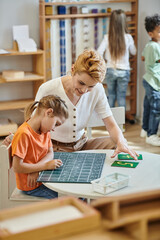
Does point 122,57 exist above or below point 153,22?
below

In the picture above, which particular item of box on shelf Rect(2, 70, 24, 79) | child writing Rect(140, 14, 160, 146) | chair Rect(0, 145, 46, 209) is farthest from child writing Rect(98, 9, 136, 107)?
chair Rect(0, 145, 46, 209)

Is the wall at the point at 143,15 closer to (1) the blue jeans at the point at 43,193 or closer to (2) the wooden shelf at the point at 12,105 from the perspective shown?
(2) the wooden shelf at the point at 12,105

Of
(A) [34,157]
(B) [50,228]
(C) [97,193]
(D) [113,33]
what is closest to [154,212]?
(B) [50,228]

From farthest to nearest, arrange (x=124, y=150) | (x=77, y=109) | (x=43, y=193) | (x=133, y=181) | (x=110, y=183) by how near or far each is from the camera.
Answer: (x=77, y=109)
(x=124, y=150)
(x=43, y=193)
(x=133, y=181)
(x=110, y=183)

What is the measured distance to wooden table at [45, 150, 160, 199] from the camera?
1.73 meters

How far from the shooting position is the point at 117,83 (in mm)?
5082

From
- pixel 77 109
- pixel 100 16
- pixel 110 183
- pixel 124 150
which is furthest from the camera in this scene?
pixel 100 16

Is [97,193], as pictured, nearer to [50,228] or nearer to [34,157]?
[34,157]

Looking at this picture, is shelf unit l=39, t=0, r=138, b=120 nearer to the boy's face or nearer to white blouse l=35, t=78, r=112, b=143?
the boy's face

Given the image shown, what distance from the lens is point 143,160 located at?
84.7 inches

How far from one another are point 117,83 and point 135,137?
0.75m

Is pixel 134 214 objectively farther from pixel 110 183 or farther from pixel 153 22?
pixel 153 22

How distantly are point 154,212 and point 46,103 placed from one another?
1.66 metres

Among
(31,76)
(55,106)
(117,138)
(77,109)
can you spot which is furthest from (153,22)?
(55,106)
